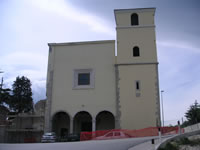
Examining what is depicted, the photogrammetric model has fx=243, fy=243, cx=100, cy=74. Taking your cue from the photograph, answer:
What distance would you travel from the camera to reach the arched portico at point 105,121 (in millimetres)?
28542

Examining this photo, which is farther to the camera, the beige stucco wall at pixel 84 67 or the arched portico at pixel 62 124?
the arched portico at pixel 62 124

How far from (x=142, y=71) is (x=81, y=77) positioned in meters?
7.21

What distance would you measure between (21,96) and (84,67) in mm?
21550

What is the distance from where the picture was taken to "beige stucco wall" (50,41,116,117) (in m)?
27.4

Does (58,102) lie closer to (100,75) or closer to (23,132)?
(100,75)

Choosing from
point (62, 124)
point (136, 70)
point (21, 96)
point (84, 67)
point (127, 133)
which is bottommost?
point (127, 133)

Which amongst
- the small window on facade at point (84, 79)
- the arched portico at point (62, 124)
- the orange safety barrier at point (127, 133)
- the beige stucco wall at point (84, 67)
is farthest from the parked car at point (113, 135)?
the arched portico at point (62, 124)

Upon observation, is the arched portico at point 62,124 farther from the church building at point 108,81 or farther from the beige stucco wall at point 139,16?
the beige stucco wall at point 139,16

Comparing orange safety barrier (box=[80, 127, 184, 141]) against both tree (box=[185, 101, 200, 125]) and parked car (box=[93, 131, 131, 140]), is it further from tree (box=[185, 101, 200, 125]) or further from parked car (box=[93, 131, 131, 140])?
tree (box=[185, 101, 200, 125])

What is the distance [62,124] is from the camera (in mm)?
29766

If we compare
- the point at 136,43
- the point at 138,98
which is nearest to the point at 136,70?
the point at 138,98

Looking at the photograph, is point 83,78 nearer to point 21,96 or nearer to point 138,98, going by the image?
point 138,98

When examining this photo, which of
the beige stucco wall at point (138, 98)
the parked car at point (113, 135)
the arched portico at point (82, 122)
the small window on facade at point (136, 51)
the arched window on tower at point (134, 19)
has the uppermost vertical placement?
the arched window on tower at point (134, 19)

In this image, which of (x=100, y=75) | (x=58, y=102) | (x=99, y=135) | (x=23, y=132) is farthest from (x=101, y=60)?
(x=23, y=132)
